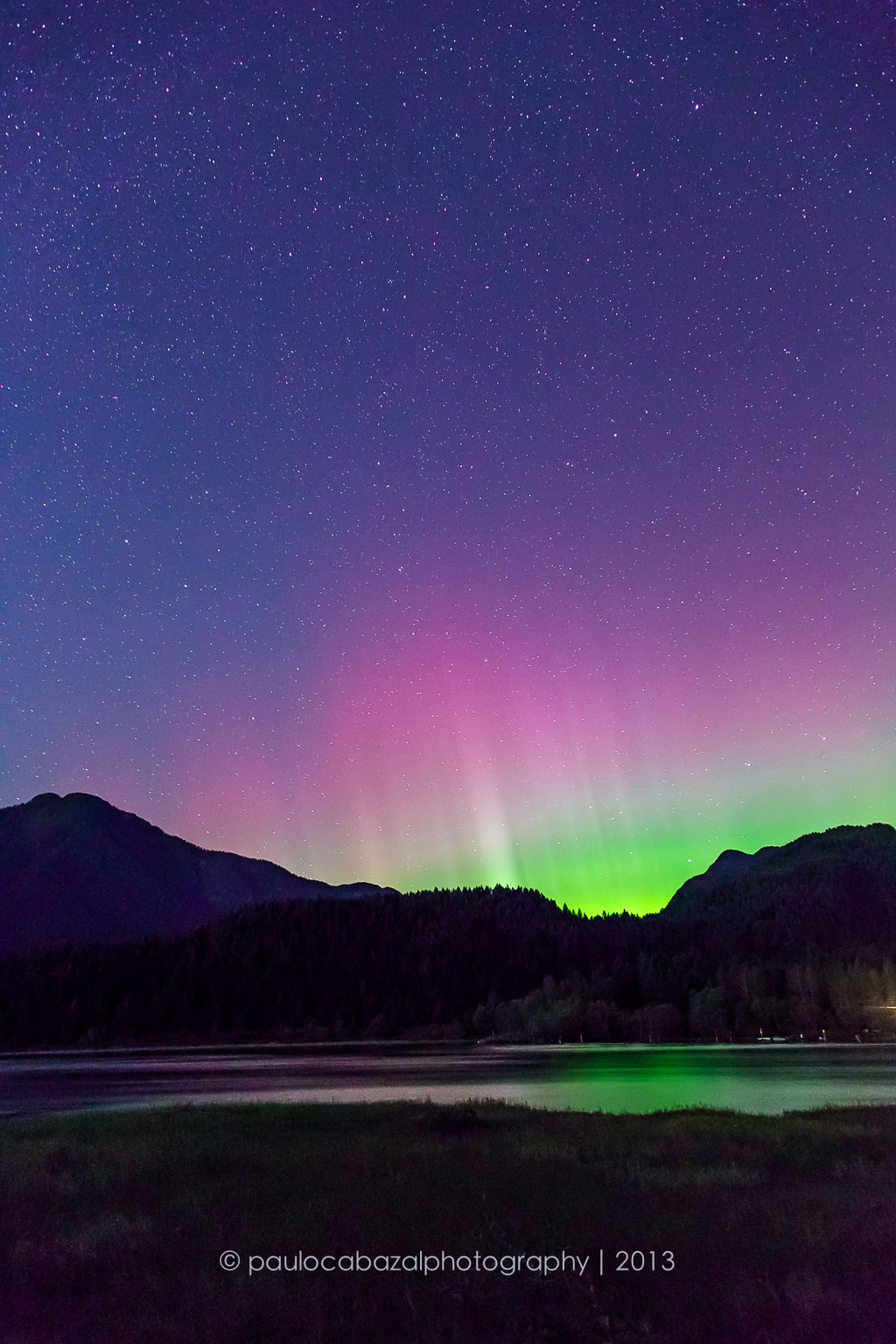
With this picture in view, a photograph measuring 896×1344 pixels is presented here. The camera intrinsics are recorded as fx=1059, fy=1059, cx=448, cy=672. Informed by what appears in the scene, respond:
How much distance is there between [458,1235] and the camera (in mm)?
21672

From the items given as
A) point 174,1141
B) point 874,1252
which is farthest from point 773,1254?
point 174,1141

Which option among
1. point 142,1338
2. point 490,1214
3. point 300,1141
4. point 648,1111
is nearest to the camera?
point 142,1338

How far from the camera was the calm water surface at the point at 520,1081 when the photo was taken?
7206cm

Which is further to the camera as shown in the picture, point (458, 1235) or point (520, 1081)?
point (520, 1081)

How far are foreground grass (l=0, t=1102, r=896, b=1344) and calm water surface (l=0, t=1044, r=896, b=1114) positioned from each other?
2690 centimetres

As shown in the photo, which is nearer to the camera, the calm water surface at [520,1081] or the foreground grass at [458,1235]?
the foreground grass at [458,1235]

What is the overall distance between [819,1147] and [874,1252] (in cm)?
1939

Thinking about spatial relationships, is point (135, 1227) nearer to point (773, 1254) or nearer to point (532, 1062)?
point (773, 1254)

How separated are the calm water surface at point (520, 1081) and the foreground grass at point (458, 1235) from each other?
88.3 ft

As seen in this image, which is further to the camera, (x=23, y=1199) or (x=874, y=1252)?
(x=23, y=1199)

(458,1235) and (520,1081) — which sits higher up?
(520,1081)

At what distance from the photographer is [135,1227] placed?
23812mm

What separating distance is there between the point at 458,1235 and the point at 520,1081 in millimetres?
79593

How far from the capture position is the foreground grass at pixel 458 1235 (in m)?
15.9
